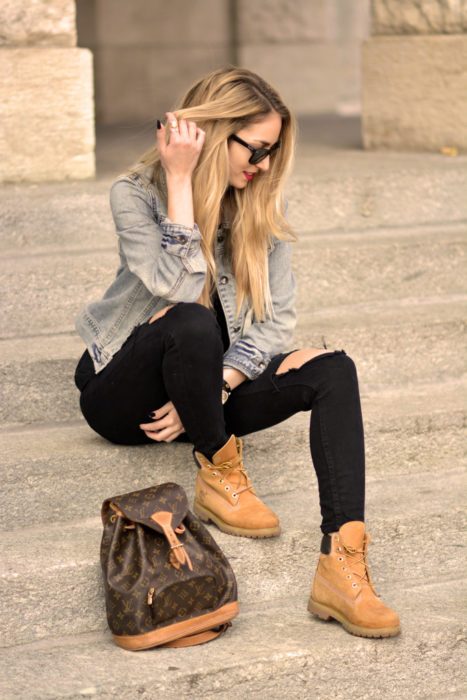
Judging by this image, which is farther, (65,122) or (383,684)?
(65,122)

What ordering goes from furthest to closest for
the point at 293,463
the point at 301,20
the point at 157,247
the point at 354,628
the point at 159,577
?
the point at 301,20 < the point at 293,463 < the point at 157,247 < the point at 354,628 < the point at 159,577

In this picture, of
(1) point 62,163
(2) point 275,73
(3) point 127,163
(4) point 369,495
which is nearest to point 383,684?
(4) point 369,495

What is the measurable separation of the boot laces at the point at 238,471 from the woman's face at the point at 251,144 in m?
0.78

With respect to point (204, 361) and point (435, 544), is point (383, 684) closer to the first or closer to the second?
point (435, 544)

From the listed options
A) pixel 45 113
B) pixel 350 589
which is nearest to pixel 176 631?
pixel 350 589

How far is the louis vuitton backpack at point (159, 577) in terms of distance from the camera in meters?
3.08

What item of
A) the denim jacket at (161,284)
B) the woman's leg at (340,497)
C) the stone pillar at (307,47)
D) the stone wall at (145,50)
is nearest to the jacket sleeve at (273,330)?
the denim jacket at (161,284)

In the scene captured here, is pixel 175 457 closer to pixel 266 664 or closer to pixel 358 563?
pixel 358 563

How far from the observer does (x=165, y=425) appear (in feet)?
11.8

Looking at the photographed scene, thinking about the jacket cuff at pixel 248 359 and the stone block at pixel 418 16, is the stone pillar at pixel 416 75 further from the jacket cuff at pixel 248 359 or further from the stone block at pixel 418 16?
the jacket cuff at pixel 248 359

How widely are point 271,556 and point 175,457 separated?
17.9 inches

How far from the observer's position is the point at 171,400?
3.49 metres

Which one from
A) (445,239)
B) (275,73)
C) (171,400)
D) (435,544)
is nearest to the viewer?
(171,400)

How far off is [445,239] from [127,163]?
1708 mm
